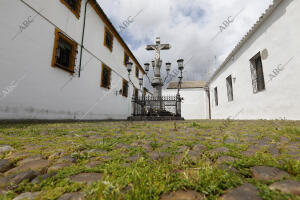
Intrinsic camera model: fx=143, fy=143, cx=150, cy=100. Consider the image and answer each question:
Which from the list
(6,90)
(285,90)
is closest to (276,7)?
(285,90)

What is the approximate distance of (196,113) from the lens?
1858 centimetres

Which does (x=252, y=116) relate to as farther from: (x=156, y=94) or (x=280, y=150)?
(x=280, y=150)

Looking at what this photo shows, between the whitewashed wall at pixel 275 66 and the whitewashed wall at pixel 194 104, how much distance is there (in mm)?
10408

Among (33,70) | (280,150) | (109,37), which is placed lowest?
(280,150)

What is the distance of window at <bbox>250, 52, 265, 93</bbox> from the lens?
21.8 ft

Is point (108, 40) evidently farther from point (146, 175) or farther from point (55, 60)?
point (146, 175)

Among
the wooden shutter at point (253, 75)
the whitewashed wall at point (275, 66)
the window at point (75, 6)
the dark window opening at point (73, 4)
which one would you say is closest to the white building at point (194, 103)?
the whitewashed wall at point (275, 66)

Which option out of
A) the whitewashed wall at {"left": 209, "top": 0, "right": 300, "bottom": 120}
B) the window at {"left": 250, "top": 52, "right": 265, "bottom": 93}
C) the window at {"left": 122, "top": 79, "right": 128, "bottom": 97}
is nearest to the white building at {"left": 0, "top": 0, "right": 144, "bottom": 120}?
the window at {"left": 122, "top": 79, "right": 128, "bottom": 97}

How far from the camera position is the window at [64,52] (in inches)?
222

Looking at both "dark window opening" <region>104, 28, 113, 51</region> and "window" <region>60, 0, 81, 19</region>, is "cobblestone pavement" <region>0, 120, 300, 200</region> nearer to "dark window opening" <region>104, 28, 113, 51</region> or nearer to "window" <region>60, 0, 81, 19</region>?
"window" <region>60, 0, 81, 19</region>

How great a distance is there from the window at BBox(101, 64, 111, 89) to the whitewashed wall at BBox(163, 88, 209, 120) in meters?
11.9

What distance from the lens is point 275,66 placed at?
5492 millimetres

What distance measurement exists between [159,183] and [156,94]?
9477 millimetres

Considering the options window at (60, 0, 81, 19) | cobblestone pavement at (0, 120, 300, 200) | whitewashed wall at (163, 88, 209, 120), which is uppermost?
window at (60, 0, 81, 19)
